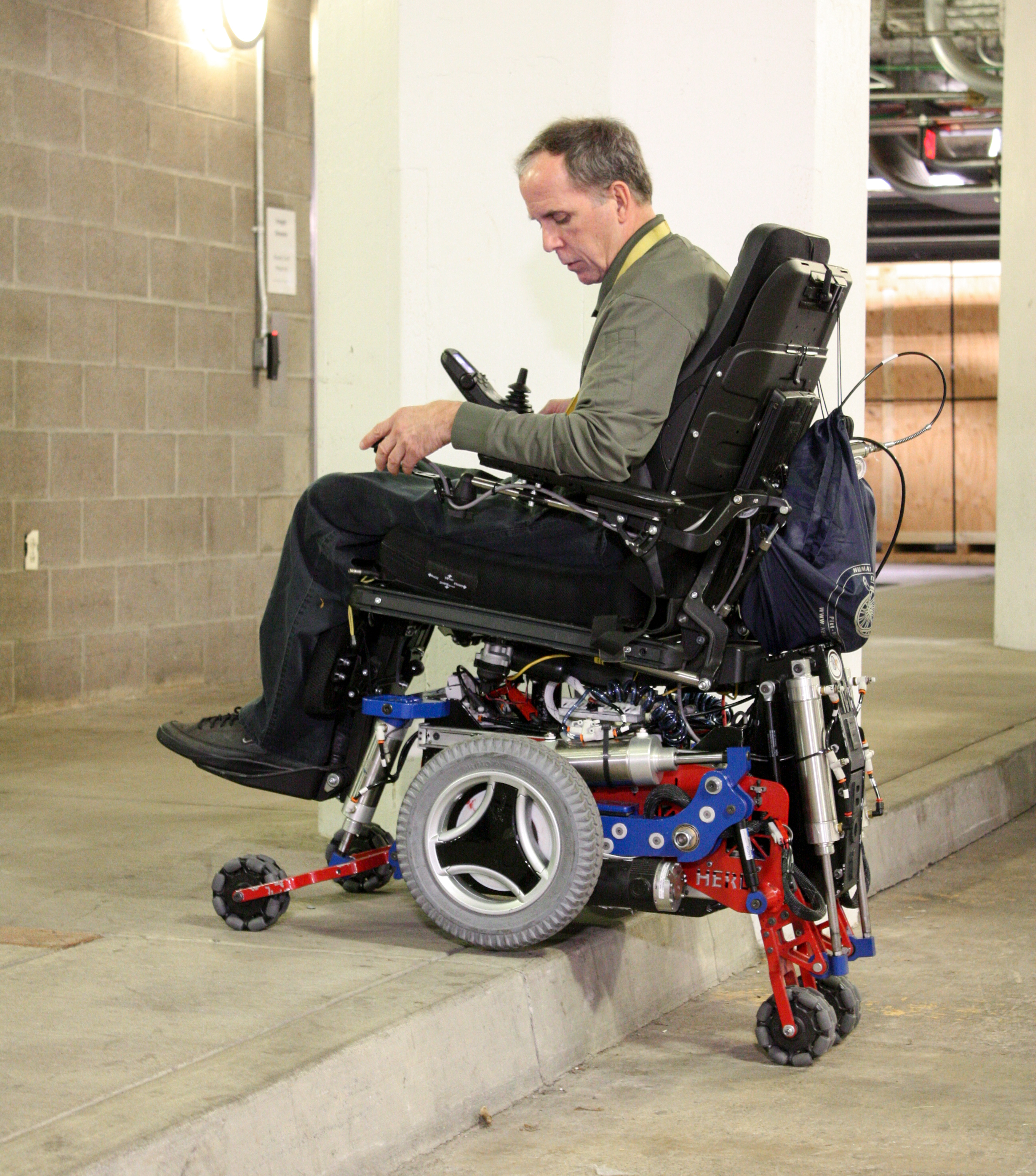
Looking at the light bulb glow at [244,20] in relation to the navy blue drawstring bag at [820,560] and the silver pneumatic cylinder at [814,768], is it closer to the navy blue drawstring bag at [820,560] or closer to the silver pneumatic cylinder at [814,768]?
the navy blue drawstring bag at [820,560]

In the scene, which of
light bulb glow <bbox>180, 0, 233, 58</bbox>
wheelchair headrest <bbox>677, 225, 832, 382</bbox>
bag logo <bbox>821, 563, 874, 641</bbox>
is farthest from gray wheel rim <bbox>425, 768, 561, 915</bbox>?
light bulb glow <bbox>180, 0, 233, 58</bbox>

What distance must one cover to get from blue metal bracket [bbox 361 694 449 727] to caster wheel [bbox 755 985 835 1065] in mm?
816

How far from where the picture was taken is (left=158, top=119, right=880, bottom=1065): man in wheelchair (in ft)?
9.98

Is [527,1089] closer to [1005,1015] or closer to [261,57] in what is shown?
[1005,1015]

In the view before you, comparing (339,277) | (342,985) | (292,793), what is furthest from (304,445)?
(342,985)

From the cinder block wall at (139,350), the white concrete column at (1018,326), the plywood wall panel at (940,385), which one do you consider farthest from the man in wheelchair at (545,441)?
the plywood wall panel at (940,385)

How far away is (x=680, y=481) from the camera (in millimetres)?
3092

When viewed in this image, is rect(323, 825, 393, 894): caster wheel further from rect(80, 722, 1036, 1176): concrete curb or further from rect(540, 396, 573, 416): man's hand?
rect(540, 396, 573, 416): man's hand

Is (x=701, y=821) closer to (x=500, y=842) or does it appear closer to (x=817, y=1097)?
(x=500, y=842)

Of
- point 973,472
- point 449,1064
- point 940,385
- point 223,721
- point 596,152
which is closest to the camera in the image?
point 449,1064

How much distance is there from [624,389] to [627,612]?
42 cm

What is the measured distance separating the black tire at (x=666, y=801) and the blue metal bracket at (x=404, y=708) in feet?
1.47

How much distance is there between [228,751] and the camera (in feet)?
11.1

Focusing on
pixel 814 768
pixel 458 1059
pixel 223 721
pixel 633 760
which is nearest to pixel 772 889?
pixel 814 768
